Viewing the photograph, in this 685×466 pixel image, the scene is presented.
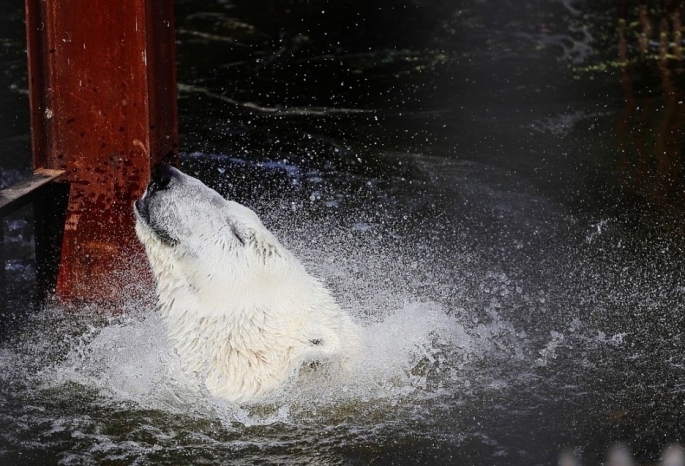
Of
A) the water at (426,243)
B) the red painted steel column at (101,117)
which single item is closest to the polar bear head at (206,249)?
the water at (426,243)

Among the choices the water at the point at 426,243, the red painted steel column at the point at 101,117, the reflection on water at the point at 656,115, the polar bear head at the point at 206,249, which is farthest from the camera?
the reflection on water at the point at 656,115

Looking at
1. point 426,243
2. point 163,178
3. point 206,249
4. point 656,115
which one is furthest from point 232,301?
point 656,115

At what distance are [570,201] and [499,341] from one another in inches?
86.2

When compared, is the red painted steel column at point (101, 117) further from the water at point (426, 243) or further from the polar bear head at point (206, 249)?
the polar bear head at point (206, 249)

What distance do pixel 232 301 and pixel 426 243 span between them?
8.09 feet

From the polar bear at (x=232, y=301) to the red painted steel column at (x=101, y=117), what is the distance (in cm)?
98

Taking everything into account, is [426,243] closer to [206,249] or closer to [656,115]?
[206,249]

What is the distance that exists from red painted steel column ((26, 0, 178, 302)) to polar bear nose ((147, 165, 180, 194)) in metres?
0.81

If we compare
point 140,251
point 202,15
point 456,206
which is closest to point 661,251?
point 456,206

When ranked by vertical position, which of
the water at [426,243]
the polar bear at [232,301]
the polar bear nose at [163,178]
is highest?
the polar bear nose at [163,178]

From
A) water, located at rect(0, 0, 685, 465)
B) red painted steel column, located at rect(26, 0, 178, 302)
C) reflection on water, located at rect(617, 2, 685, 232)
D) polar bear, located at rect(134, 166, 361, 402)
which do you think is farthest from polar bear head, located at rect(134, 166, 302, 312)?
reflection on water, located at rect(617, 2, 685, 232)

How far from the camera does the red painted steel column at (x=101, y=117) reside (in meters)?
4.79

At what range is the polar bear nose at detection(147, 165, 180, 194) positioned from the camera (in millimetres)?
4113

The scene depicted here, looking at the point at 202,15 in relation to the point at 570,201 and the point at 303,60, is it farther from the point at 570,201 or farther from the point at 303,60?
the point at 570,201
